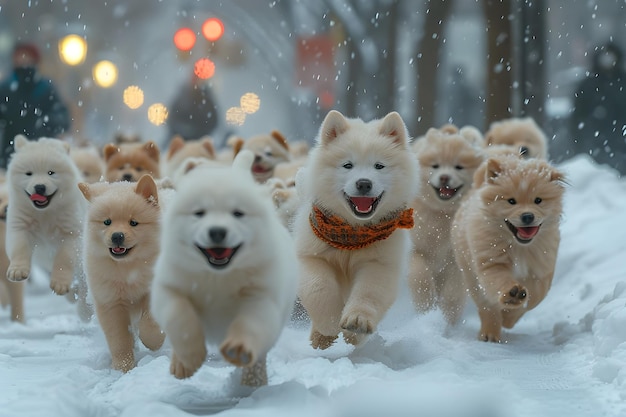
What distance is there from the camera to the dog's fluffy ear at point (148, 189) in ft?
18.7

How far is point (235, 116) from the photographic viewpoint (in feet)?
117

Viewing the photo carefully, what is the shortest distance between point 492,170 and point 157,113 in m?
27.7

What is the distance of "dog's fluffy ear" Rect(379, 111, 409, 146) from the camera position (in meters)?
6.01

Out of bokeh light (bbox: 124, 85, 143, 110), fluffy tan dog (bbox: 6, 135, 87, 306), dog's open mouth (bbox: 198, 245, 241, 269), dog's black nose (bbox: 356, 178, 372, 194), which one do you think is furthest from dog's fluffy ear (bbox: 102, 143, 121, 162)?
bokeh light (bbox: 124, 85, 143, 110)

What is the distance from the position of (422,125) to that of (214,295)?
15.5m

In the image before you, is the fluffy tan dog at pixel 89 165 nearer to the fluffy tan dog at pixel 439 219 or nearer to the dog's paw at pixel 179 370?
the fluffy tan dog at pixel 439 219

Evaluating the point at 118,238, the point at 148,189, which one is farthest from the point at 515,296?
the point at 118,238

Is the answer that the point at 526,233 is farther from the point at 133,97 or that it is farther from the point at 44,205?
the point at 133,97

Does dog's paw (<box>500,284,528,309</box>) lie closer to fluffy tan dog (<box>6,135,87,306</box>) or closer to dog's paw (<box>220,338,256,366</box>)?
dog's paw (<box>220,338,256,366</box>)

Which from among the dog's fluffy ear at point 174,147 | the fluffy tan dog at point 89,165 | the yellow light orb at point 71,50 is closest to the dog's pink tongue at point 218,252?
the fluffy tan dog at point 89,165

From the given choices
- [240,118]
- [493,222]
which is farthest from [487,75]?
[240,118]

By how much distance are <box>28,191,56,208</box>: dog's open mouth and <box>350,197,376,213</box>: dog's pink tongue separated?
2.65 metres

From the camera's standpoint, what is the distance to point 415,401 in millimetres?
4422

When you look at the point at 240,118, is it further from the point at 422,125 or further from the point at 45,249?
the point at 45,249
